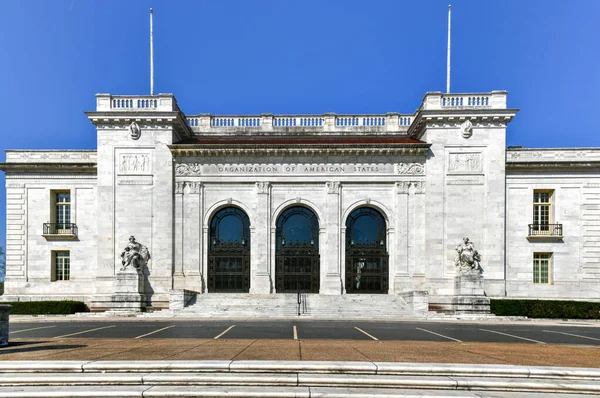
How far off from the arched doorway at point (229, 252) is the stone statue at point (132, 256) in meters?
5.11

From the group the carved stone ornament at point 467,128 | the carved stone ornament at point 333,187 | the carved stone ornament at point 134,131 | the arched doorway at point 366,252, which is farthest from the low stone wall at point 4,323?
the carved stone ornament at point 467,128

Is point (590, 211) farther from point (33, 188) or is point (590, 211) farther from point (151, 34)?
point (33, 188)

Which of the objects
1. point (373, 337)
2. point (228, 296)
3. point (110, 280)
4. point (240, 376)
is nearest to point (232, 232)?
point (228, 296)

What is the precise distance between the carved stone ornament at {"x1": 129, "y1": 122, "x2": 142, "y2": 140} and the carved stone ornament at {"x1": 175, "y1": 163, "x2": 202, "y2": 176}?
3664mm

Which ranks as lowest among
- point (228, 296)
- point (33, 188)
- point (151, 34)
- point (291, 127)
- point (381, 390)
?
point (228, 296)

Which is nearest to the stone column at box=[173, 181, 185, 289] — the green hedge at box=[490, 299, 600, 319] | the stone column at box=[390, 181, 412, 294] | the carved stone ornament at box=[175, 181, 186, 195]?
the carved stone ornament at box=[175, 181, 186, 195]

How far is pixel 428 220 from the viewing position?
34.0 m

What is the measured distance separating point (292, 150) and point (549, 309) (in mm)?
20576

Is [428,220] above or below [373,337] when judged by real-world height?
above

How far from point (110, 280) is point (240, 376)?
27619mm

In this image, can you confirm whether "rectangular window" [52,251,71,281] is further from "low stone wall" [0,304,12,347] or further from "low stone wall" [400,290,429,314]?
"low stone wall" [400,290,429,314]

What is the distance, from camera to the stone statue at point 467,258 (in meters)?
31.9

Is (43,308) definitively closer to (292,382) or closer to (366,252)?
(366,252)

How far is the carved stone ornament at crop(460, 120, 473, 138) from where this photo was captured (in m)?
34.0
